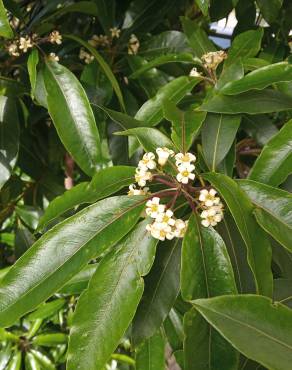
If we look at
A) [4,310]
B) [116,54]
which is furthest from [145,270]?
[116,54]

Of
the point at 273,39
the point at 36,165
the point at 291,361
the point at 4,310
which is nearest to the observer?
the point at 291,361

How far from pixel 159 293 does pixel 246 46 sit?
2.03 ft

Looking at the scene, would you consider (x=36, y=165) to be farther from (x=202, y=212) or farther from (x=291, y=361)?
(x=291, y=361)

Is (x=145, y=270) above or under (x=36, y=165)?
above

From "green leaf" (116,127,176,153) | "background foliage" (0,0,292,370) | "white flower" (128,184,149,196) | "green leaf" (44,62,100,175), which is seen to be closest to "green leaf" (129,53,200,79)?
"background foliage" (0,0,292,370)

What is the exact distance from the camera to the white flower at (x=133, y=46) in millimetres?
1329

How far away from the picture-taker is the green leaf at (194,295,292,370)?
0.62 m

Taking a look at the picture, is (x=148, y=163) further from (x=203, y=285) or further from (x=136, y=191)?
(x=203, y=285)

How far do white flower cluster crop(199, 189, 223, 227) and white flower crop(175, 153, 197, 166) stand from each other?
0.20 ft

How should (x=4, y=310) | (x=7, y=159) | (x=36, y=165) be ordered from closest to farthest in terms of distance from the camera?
(x=4, y=310), (x=7, y=159), (x=36, y=165)

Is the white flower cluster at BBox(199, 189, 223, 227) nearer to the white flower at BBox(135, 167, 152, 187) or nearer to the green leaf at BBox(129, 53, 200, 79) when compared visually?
the white flower at BBox(135, 167, 152, 187)

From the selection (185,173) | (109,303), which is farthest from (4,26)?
(109,303)

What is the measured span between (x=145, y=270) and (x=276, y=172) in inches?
11.5

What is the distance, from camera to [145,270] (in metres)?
0.77
